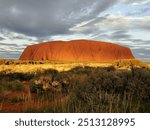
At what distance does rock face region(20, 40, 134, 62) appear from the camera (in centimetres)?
12400

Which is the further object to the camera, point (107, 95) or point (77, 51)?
point (77, 51)

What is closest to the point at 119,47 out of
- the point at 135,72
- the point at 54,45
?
the point at 54,45

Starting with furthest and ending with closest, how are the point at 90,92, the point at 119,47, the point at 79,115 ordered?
the point at 119,47
the point at 90,92
the point at 79,115

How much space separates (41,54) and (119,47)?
121 ft

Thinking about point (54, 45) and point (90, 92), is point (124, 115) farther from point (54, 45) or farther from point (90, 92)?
point (54, 45)

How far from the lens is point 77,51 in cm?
12488

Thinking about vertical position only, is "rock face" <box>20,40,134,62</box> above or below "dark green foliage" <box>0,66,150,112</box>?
above

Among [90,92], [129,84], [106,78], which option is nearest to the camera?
[90,92]

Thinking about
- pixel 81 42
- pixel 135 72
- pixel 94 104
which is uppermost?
pixel 81 42

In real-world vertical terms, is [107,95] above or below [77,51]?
below

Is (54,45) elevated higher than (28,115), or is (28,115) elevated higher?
(54,45)

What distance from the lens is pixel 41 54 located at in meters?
129

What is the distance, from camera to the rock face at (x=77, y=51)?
124000 millimetres

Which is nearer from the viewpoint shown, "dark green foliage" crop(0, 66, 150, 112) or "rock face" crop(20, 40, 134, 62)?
"dark green foliage" crop(0, 66, 150, 112)
